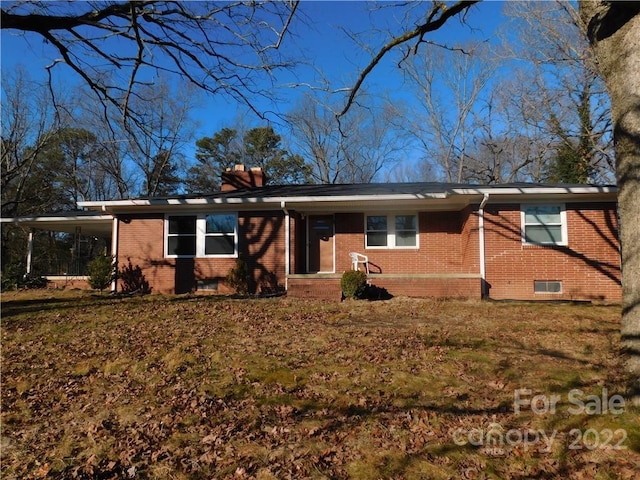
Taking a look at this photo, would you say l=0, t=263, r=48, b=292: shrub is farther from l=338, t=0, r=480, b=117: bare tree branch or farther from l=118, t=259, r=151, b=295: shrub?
l=338, t=0, r=480, b=117: bare tree branch

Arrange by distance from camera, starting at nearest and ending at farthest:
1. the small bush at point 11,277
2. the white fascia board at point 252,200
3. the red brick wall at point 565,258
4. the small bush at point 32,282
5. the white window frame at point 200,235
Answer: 1. the red brick wall at point 565,258
2. the white fascia board at point 252,200
3. the white window frame at point 200,235
4. the small bush at point 11,277
5. the small bush at point 32,282

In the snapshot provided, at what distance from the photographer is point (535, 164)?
1119 inches

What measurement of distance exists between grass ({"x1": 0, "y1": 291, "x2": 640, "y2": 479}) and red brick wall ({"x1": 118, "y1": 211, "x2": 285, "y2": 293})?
480 cm

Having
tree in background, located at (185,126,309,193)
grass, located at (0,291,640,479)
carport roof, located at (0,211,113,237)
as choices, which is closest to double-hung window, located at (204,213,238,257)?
carport roof, located at (0,211,113,237)

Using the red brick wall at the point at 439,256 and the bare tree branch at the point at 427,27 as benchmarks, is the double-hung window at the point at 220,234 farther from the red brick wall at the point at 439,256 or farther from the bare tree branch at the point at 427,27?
the bare tree branch at the point at 427,27

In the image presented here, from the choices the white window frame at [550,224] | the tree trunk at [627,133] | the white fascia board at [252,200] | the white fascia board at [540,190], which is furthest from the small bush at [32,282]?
the tree trunk at [627,133]

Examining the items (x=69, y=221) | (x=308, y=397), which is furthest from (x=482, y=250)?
(x=69, y=221)

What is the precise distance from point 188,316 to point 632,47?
8.41 m

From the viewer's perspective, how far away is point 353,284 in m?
11.3

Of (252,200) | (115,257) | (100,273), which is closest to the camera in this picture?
(252,200)

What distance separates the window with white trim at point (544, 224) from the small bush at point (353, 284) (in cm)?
475

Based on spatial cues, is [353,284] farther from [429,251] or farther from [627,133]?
[627,133]

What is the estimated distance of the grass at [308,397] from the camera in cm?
356

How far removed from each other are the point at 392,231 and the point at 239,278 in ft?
16.3
